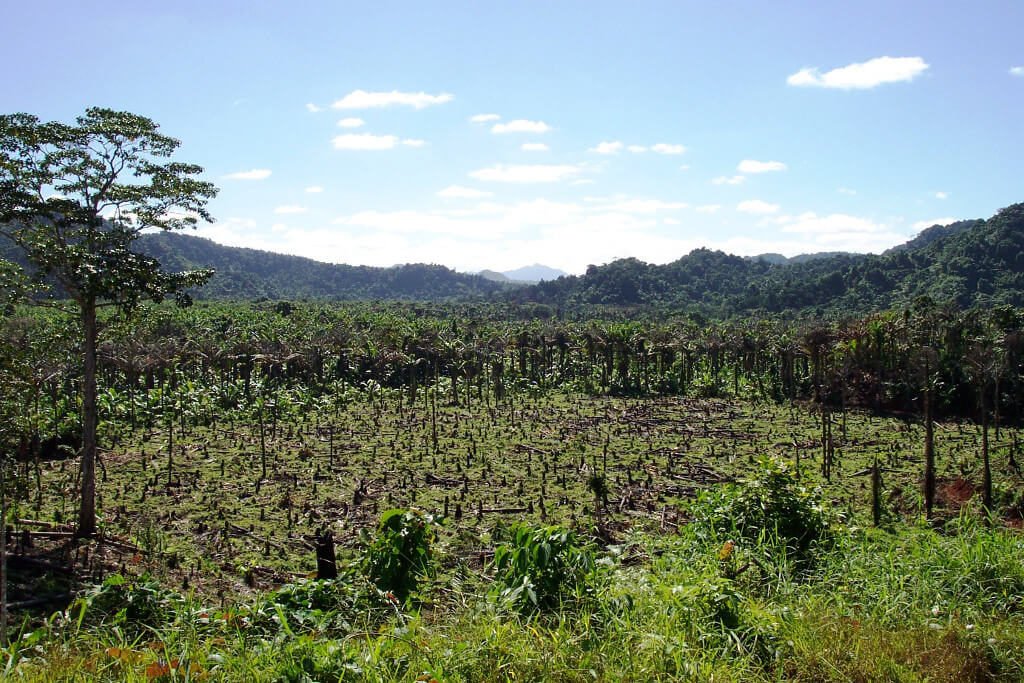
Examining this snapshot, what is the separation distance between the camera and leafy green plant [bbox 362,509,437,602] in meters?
6.11

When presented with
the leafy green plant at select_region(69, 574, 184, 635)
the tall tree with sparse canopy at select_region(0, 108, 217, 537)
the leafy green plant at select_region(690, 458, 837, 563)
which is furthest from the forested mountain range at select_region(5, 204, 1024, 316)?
the leafy green plant at select_region(690, 458, 837, 563)

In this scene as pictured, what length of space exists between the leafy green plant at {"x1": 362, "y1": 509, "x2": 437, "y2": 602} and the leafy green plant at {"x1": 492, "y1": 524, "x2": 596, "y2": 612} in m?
1.21

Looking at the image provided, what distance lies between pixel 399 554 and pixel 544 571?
182cm

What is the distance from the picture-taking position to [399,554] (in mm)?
6133

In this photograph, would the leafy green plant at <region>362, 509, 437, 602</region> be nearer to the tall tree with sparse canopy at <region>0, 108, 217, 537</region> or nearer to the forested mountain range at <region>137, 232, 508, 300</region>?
the tall tree with sparse canopy at <region>0, 108, 217, 537</region>

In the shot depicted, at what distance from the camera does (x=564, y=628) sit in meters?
4.14

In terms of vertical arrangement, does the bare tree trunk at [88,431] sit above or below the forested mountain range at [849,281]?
below

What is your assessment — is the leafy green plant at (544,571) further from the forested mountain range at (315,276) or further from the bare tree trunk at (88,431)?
the forested mountain range at (315,276)

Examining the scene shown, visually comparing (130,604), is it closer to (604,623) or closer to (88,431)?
(604,623)

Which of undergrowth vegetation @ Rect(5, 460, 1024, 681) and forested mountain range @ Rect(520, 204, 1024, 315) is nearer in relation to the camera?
undergrowth vegetation @ Rect(5, 460, 1024, 681)

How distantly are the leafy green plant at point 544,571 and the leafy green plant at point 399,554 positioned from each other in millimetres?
1209

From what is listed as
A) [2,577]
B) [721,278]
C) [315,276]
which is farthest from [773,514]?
[315,276]

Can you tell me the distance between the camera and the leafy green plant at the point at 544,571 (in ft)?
15.7

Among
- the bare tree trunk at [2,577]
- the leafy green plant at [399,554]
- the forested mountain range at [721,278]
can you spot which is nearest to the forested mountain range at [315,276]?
the forested mountain range at [721,278]
